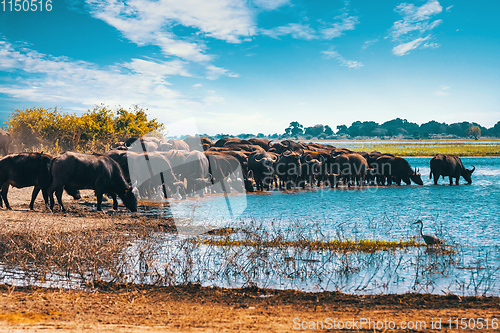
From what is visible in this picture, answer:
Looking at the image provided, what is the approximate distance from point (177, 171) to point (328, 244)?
505 inches

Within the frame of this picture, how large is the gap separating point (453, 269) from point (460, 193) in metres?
18.1

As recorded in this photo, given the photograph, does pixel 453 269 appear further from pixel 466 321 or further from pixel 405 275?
pixel 466 321

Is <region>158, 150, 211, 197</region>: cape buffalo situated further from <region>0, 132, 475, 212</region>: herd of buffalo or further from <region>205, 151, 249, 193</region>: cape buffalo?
<region>205, 151, 249, 193</region>: cape buffalo

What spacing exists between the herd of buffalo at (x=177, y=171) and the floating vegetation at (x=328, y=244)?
574 cm

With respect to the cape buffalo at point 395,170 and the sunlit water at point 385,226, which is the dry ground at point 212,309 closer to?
the sunlit water at point 385,226

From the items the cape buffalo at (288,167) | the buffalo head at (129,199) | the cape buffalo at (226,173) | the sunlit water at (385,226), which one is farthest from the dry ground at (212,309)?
the cape buffalo at (288,167)

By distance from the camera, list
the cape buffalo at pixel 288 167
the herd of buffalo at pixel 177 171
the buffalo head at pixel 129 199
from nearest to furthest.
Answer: the herd of buffalo at pixel 177 171 → the buffalo head at pixel 129 199 → the cape buffalo at pixel 288 167

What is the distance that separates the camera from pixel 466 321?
5340 mm

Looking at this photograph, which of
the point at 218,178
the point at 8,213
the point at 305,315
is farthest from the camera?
the point at 218,178

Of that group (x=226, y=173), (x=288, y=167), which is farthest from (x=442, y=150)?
(x=226, y=173)

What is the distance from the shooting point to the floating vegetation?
9938 millimetres

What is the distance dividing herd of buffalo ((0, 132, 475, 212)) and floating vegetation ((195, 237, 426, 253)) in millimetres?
5744

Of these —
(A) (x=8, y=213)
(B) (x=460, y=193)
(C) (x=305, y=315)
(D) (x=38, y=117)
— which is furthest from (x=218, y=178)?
(D) (x=38, y=117)

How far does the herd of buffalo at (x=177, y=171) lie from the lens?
13352 mm
